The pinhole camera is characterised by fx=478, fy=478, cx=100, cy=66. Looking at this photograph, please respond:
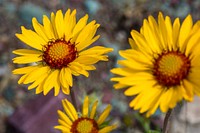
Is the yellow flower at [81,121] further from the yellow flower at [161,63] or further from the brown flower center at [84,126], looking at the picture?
the yellow flower at [161,63]

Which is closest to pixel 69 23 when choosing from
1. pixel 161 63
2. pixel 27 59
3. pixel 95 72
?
pixel 27 59

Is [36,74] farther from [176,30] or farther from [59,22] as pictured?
[176,30]

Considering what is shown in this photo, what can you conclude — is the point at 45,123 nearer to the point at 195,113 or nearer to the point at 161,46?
the point at 195,113

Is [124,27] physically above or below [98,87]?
above

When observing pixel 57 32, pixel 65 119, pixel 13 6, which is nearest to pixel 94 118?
pixel 65 119

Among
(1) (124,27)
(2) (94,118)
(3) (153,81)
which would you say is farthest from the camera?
(1) (124,27)

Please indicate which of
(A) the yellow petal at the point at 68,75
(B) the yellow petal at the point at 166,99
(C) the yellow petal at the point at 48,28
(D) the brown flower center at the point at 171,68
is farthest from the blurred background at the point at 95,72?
(B) the yellow petal at the point at 166,99
